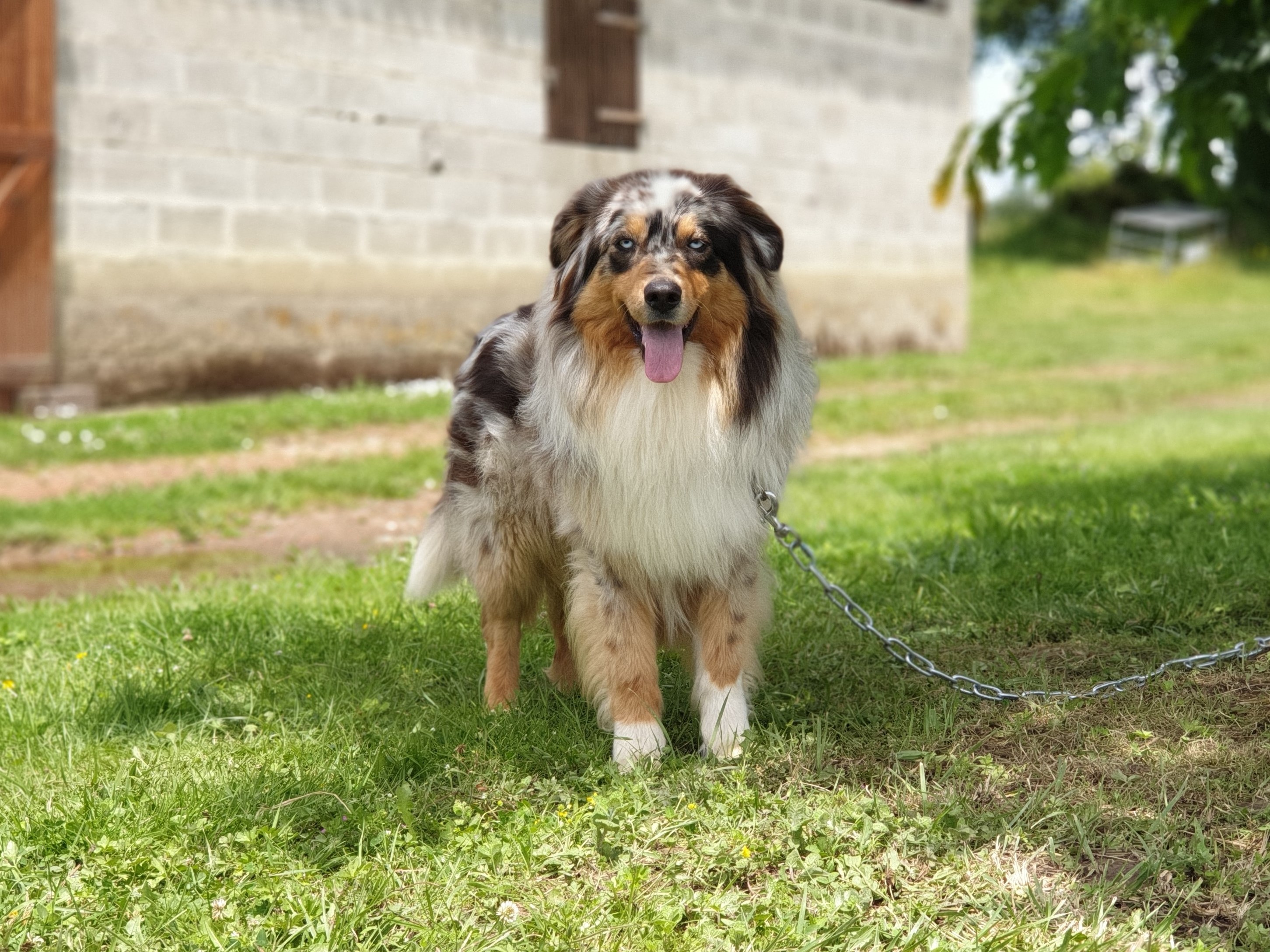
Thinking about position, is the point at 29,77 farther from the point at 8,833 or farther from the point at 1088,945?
the point at 1088,945

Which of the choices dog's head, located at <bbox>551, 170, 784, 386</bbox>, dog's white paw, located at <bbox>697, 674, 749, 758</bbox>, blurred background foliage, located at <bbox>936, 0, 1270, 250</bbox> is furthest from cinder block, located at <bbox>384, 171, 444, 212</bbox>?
dog's white paw, located at <bbox>697, 674, 749, 758</bbox>

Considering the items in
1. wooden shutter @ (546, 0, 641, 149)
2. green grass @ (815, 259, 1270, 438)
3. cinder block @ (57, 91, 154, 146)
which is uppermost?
wooden shutter @ (546, 0, 641, 149)

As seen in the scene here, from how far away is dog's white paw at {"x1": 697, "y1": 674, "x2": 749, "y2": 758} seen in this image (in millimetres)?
3650

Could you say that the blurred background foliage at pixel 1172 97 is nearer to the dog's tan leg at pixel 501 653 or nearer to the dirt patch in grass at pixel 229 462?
the dog's tan leg at pixel 501 653

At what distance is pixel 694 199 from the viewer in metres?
3.55

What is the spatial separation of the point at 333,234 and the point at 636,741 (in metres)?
9.19

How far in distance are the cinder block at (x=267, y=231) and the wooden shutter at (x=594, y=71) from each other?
3.03 meters

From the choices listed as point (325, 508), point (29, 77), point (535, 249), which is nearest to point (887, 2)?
point (535, 249)

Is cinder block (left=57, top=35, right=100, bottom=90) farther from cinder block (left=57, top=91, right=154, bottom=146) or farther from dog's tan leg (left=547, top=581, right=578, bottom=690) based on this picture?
dog's tan leg (left=547, top=581, right=578, bottom=690)

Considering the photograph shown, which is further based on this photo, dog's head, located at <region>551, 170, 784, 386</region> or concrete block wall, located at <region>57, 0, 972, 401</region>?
concrete block wall, located at <region>57, 0, 972, 401</region>

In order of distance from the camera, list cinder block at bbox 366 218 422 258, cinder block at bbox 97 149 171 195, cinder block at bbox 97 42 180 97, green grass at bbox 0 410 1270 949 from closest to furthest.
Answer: green grass at bbox 0 410 1270 949 < cinder block at bbox 97 42 180 97 < cinder block at bbox 97 149 171 195 < cinder block at bbox 366 218 422 258

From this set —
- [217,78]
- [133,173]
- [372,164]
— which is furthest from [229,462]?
[372,164]

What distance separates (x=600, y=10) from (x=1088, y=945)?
1235 cm

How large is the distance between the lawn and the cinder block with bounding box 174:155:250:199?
Answer: 610 centimetres
